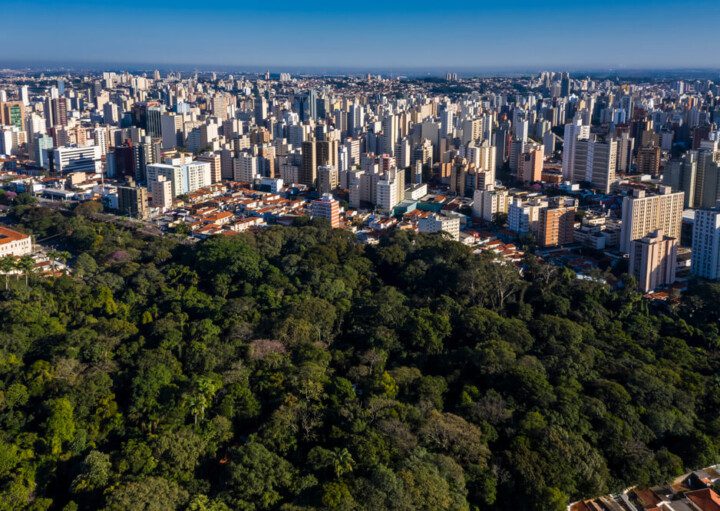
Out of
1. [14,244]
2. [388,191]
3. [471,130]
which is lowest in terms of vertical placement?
[14,244]

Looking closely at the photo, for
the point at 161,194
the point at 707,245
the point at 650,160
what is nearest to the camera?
the point at 707,245

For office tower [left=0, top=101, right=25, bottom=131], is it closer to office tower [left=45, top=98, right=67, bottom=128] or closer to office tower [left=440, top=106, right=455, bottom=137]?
office tower [left=45, top=98, right=67, bottom=128]

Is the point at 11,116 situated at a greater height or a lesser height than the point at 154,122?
greater

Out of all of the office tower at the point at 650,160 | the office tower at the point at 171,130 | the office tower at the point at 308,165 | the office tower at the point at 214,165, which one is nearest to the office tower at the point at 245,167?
the office tower at the point at 214,165

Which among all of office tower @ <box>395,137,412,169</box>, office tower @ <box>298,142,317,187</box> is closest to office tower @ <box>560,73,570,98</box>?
office tower @ <box>395,137,412,169</box>

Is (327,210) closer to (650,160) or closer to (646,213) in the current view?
(646,213)

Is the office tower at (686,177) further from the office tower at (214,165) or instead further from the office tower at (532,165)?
the office tower at (214,165)

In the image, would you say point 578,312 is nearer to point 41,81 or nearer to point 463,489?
point 463,489

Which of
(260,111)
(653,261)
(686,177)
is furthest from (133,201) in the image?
(260,111)

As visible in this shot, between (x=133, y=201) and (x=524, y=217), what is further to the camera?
(x=133, y=201)
